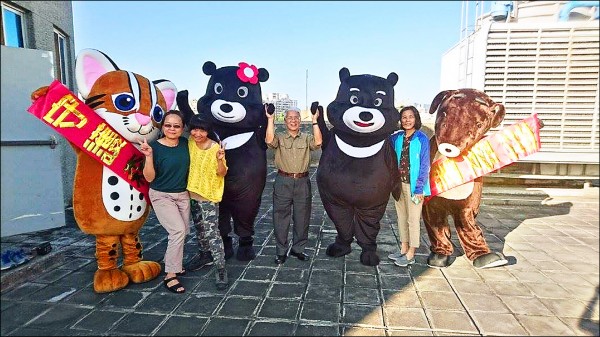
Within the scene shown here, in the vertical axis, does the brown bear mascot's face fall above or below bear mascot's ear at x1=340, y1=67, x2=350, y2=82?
below

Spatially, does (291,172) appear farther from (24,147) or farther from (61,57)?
(61,57)

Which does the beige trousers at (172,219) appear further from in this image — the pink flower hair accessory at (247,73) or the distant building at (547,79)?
the distant building at (547,79)

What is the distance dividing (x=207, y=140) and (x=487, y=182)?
711 centimetres

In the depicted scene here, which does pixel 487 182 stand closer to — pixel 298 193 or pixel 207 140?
pixel 298 193

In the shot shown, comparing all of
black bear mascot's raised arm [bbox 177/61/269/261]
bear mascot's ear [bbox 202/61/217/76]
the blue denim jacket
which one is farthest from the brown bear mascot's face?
bear mascot's ear [bbox 202/61/217/76]

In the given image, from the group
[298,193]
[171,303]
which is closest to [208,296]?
[171,303]

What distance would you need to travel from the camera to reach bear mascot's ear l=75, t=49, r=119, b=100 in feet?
11.1

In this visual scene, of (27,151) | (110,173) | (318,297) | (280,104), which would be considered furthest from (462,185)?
(280,104)

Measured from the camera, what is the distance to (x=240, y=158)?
3.96 meters

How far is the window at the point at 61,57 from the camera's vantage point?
6413mm

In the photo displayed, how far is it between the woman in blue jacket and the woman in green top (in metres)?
2.26

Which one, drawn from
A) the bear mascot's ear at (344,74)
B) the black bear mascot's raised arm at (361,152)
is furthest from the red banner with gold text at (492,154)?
the bear mascot's ear at (344,74)

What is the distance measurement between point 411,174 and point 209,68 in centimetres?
251

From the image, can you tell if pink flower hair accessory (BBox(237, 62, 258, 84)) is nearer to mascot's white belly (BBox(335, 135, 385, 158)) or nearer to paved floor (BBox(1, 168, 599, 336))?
mascot's white belly (BBox(335, 135, 385, 158))
